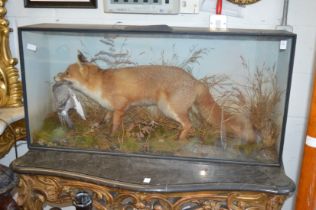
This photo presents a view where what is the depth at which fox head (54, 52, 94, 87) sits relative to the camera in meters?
1.15

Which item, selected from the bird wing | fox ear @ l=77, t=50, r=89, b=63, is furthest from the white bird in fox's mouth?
fox ear @ l=77, t=50, r=89, b=63

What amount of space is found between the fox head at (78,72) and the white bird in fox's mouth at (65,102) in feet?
0.09

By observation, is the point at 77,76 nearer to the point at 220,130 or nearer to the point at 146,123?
the point at 146,123

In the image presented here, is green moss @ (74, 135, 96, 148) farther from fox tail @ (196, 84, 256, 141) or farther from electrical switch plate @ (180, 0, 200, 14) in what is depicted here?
electrical switch plate @ (180, 0, 200, 14)

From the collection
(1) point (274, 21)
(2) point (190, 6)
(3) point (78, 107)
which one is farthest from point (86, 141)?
(1) point (274, 21)

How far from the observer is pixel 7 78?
1387 mm

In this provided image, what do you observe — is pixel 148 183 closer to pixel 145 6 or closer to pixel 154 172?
pixel 154 172

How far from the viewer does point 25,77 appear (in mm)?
1149

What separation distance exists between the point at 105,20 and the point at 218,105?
1.83 feet

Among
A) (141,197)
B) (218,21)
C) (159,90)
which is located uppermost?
(218,21)

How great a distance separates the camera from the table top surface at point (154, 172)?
99cm

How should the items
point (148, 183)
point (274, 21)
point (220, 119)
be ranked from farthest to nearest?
point (274, 21), point (220, 119), point (148, 183)

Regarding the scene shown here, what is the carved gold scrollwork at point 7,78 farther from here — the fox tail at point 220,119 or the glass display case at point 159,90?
the fox tail at point 220,119

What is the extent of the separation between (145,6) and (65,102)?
0.44m
